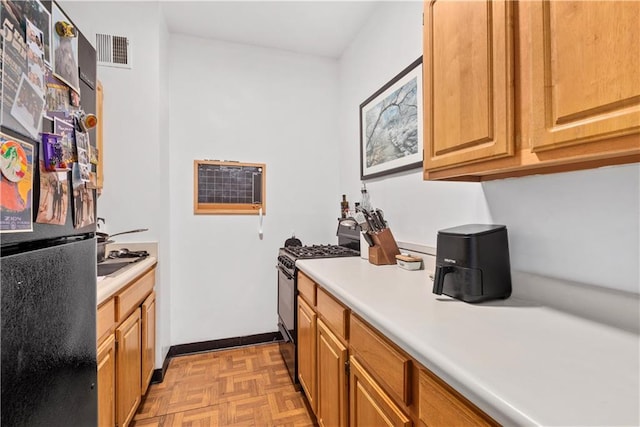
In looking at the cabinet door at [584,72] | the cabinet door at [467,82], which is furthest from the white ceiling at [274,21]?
the cabinet door at [584,72]

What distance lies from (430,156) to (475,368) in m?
0.82

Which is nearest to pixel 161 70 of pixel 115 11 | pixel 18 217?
pixel 115 11

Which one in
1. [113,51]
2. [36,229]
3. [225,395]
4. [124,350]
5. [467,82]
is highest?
[113,51]

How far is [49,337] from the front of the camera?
686 mm

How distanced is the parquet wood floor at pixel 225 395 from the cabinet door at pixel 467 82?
1683 millimetres

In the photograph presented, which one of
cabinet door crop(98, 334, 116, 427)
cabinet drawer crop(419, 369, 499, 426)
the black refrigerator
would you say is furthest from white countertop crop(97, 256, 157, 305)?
cabinet drawer crop(419, 369, 499, 426)

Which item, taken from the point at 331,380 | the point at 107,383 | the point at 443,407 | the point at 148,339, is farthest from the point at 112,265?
the point at 443,407

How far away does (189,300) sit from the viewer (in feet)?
8.50

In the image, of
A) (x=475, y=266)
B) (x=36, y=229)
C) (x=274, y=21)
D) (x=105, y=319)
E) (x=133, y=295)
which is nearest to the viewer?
(x=36, y=229)

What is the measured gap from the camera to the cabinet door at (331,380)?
4.16ft

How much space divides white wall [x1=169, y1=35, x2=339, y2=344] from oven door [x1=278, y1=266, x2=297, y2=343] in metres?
0.42

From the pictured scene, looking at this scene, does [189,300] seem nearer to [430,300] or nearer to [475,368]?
[430,300]

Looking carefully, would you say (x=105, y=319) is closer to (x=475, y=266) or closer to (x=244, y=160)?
(x=475, y=266)

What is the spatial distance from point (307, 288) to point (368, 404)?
80 cm
